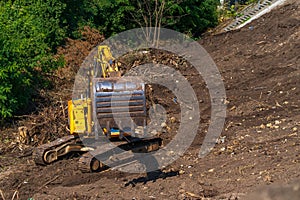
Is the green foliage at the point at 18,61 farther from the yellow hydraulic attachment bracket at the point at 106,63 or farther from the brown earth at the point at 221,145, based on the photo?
the yellow hydraulic attachment bracket at the point at 106,63

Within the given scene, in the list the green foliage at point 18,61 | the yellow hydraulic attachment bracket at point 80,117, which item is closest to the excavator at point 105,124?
the yellow hydraulic attachment bracket at point 80,117

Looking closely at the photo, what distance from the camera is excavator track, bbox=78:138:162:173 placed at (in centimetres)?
1133

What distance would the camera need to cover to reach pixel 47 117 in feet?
47.3

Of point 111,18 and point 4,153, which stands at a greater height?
point 111,18

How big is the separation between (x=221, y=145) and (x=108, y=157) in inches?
104

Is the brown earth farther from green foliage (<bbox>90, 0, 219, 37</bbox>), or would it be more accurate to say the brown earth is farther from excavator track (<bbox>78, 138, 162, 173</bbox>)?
green foliage (<bbox>90, 0, 219, 37</bbox>)

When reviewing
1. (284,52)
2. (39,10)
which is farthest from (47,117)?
(284,52)

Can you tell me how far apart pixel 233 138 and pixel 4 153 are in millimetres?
5879

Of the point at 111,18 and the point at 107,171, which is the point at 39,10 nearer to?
the point at 111,18

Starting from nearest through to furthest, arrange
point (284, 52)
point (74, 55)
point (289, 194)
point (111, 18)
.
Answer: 1. point (289, 194)
2. point (284, 52)
3. point (74, 55)
4. point (111, 18)

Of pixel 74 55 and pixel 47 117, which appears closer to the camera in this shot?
pixel 47 117

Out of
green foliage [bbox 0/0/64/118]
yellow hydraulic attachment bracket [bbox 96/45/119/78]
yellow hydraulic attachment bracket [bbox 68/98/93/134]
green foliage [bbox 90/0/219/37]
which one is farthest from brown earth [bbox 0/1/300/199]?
green foliage [bbox 90/0/219/37]

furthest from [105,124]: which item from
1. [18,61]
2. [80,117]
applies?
[18,61]

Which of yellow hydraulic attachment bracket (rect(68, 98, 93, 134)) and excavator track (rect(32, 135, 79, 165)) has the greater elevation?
yellow hydraulic attachment bracket (rect(68, 98, 93, 134))
